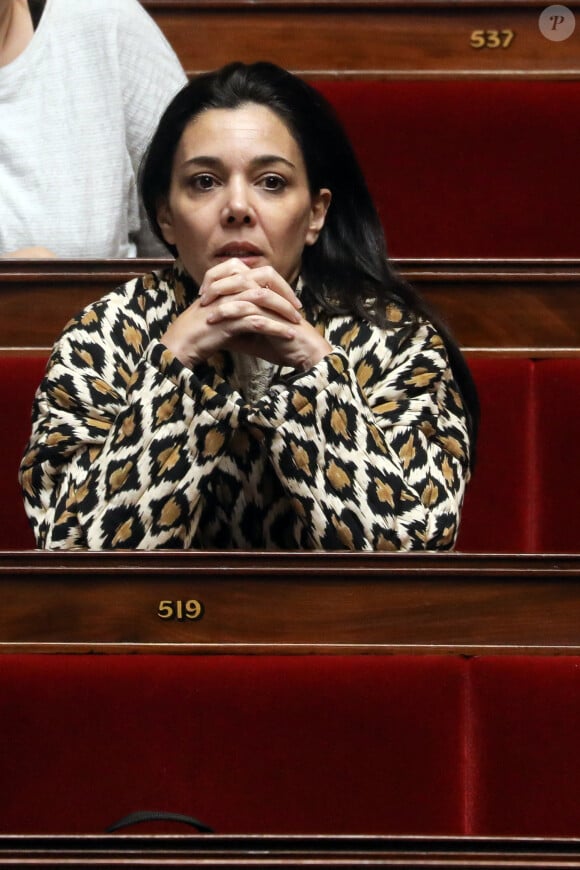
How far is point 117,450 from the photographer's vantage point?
16.1 inches

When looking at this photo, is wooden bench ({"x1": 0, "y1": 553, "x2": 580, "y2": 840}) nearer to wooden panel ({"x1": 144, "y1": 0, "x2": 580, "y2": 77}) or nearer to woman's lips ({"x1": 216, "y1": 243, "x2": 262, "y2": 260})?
woman's lips ({"x1": 216, "y1": 243, "x2": 262, "y2": 260})

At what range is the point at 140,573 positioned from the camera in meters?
0.37

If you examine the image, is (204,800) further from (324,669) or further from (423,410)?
(423,410)

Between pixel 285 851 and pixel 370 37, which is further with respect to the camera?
pixel 370 37

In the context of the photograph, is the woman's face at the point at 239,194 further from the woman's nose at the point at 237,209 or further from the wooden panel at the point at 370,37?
the wooden panel at the point at 370,37

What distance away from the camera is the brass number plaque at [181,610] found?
0.37m

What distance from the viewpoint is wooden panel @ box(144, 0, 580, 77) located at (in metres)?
0.64

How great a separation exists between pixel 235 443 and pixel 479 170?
25cm

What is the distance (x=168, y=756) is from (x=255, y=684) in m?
0.03

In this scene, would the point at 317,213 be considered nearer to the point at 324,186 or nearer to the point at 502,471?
the point at 324,186

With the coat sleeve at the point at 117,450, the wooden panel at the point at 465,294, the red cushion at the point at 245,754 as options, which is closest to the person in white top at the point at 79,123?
the wooden panel at the point at 465,294

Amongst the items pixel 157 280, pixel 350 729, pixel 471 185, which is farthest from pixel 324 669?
pixel 471 185

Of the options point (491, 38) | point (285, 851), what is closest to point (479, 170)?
point (491, 38)

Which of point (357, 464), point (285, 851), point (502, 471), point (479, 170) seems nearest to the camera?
point (285, 851)
